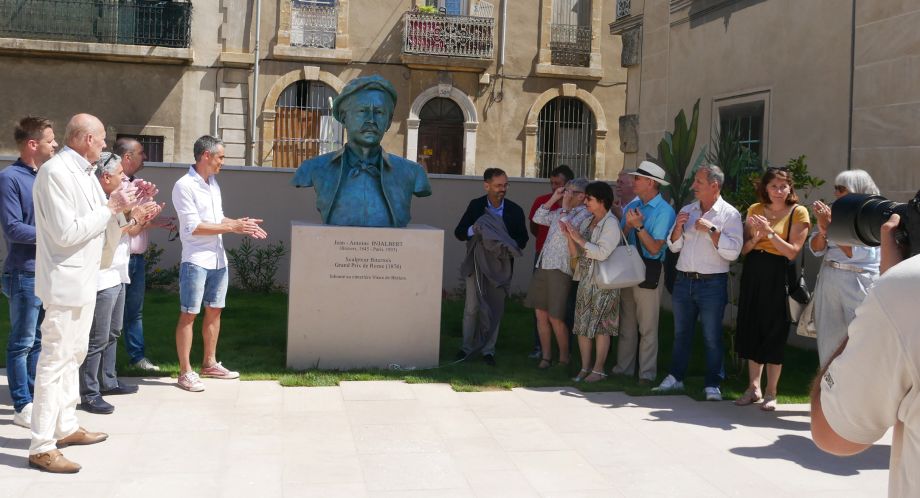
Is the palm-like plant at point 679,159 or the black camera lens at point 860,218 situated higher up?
the palm-like plant at point 679,159

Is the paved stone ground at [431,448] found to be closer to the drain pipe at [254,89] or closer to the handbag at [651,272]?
the handbag at [651,272]

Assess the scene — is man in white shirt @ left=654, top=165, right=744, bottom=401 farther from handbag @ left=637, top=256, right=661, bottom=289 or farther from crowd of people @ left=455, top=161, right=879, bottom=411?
handbag @ left=637, top=256, right=661, bottom=289

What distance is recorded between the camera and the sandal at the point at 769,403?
247 inches

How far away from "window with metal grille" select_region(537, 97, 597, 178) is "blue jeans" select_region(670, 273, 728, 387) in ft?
56.1

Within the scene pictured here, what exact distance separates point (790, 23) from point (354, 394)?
19.0 ft

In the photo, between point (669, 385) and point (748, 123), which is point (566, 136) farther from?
point (669, 385)

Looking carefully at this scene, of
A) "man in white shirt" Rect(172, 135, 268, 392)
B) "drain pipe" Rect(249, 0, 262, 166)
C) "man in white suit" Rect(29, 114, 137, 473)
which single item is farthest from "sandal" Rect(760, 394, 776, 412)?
"drain pipe" Rect(249, 0, 262, 166)

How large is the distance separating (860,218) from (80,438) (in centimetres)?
407

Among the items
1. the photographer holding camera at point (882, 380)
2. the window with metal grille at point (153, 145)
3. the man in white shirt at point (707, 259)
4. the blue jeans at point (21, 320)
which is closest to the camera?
the photographer holding camera at point (882, 380)

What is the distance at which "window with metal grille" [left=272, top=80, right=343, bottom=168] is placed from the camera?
22.3m

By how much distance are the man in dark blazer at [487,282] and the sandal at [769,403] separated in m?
2.23

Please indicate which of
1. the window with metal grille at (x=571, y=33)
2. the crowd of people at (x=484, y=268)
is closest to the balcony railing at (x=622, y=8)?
the crowd of people at (x=484, y=268)

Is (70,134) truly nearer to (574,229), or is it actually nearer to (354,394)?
(354,394)

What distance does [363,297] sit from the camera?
7.23m
